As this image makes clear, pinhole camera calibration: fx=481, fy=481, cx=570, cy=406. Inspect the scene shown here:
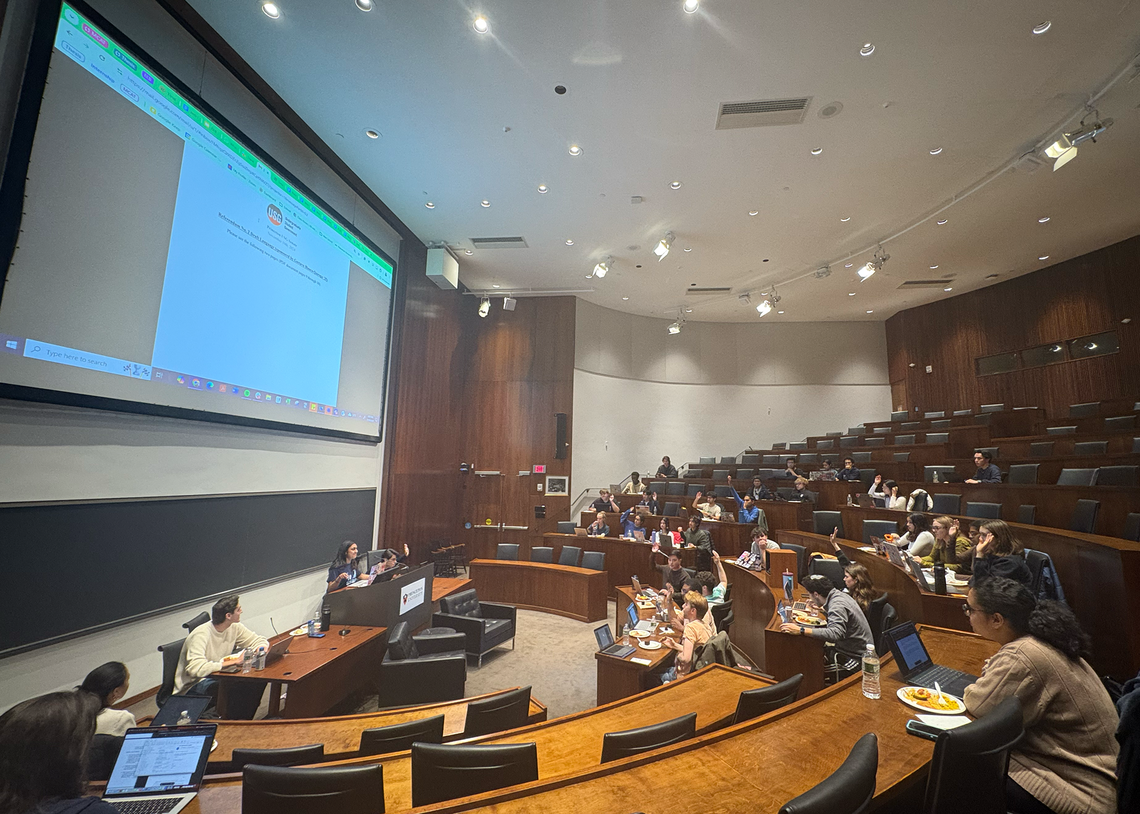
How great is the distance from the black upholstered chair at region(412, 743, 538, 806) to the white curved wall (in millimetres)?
10624

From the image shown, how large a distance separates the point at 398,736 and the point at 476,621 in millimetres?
2997

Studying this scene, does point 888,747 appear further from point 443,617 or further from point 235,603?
point 443,617

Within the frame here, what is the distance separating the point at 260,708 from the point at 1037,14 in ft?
28.2

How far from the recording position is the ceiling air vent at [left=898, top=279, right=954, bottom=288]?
1015 cm

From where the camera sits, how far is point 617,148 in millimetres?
5730

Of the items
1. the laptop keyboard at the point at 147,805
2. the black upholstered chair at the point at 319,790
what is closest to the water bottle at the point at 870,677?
the black upholstered chair at the point at 319,790

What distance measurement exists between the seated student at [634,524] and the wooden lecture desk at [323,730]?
5213mm

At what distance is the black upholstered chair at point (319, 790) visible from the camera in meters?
1.45

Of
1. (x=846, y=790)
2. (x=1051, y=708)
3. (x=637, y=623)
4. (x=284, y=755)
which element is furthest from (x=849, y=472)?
(x=284, y=755)

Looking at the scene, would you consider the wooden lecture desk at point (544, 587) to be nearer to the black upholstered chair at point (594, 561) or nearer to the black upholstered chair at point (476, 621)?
the black upholstered chair at point (594, 561)

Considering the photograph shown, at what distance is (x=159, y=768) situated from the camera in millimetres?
1727

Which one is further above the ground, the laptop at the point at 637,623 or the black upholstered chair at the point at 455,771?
the black upholstered chair at the point at 455,771

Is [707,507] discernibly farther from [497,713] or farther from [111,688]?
[111,688]

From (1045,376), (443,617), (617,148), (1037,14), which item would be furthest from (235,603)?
(1045,376)
